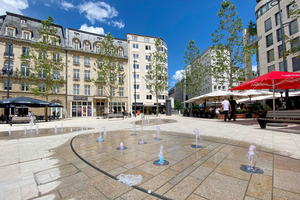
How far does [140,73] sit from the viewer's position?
39.8 meters

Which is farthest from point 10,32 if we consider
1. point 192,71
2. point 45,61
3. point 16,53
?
point 192,71

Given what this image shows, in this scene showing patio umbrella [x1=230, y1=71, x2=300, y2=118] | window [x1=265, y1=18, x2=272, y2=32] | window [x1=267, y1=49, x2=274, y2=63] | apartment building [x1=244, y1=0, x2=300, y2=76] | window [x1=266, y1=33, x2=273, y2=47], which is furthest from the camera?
window [x1=265, y1=18, x2=272, y2=32]

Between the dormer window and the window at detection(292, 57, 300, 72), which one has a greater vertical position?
the dormer window

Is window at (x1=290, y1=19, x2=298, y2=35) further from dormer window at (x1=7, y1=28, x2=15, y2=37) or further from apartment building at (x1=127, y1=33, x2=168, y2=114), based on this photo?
dormer window at (x1=7, y1=28, x2=15, y2=37)

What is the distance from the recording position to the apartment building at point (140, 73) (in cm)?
3844

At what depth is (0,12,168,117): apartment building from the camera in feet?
85.9

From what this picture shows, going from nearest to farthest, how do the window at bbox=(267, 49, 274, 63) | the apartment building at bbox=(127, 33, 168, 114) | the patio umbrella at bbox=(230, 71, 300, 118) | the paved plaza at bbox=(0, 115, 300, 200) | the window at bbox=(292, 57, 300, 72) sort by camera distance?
1. the paved plaza at bbox=(0, 115, 300, 200)
2. the patio umbrella at bbox=(230, 71, 300, 118)
3. the window at bbox=(292, 57, 300, 72)
4. the window at bbox=(267, 49, 274, 63)
5. the apartment building at bbox=(127, 33, 168, 114)

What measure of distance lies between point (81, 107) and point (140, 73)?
702 inches

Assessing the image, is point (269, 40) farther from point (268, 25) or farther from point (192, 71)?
point (192, 71)

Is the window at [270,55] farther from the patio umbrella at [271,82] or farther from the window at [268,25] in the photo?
the patio umbrella at [271,82]

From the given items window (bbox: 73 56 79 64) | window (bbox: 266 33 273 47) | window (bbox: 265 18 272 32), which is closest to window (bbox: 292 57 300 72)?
window (bbox: 266 33 273 47)

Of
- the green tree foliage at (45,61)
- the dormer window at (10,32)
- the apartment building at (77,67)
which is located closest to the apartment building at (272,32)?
the apartment building at (77,67)

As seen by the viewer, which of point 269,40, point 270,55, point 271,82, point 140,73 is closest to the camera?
point 271,82

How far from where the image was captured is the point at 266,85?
30.8 ft
